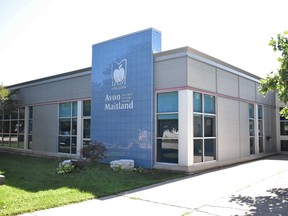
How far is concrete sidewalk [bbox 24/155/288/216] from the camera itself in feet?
Answer: 23.2

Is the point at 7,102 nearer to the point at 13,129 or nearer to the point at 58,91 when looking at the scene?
the point at 13,129

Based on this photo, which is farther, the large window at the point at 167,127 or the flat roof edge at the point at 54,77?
the flat roof edge at the point at 54,77

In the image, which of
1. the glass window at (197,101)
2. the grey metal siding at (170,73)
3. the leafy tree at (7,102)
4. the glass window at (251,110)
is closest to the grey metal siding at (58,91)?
the leafy tree at (7,102)

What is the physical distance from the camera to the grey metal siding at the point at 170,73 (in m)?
13.7

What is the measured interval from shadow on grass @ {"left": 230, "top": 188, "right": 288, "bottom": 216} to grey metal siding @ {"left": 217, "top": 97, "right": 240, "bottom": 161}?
661 centimetres

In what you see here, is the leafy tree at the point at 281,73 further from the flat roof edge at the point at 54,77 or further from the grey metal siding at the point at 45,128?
the grey metal siding at the point at 45,128

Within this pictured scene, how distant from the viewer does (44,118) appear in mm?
21484

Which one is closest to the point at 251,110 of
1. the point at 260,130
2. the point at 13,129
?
the point at 260,130

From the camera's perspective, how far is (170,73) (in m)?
14.1

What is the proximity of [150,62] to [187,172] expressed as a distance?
5.50 meters

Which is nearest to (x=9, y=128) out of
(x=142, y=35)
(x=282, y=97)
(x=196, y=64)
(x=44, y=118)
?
(x=44, y=118)

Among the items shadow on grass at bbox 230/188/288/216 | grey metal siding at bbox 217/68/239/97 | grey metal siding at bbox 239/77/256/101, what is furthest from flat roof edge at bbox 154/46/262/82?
shadow on grass at bbox 230/188/288/216

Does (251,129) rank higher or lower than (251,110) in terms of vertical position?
lower

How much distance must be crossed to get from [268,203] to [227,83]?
10069mm
